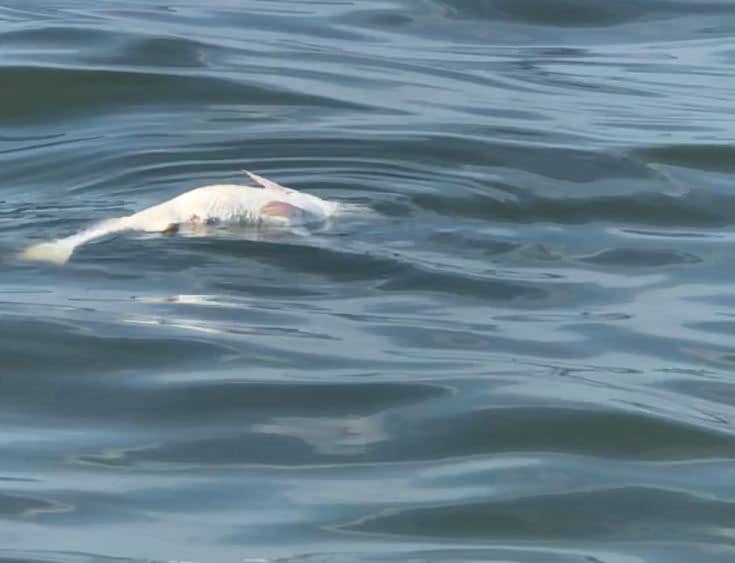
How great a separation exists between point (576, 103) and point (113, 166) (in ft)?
9.30

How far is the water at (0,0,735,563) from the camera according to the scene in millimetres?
4625

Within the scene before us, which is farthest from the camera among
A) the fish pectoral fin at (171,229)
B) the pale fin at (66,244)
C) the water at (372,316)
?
the fish pectoral fin at (171,229)

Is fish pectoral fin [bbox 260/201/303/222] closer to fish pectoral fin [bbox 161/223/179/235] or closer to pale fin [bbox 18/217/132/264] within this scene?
fish pectoral fin [bbox 161/223/179/235]

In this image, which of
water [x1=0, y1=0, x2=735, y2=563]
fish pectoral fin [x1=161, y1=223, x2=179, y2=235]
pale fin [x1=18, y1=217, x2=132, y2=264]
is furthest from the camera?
fish pectoral fin [x1=161, y1=223, x2=179, y2=235]

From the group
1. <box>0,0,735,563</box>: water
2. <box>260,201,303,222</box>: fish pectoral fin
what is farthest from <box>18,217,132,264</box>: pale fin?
<box>260,201,303,222</box>: fish pectoral fin

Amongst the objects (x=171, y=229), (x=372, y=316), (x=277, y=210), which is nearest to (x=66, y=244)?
(x=171, y=229)

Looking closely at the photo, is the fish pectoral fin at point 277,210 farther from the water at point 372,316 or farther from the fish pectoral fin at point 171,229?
the fish pectoral fin at point 171,229

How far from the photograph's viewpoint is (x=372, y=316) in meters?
6.45

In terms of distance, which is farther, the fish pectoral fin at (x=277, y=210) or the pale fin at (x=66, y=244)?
the fish pectoral fin at (x=277, y=210)

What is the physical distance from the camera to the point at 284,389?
5602mm

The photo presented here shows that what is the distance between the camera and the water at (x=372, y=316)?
462 cm

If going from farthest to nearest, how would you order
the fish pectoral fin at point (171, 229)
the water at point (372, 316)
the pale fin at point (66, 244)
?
the fish pectoral fin at point (171, 229) → the pale fin at point (66, 244) → the water at point (372, 316)

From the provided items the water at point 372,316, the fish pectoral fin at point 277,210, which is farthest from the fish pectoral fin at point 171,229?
the fish pectoral fin at point 277,210

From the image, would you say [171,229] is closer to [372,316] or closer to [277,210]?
[277,210]
